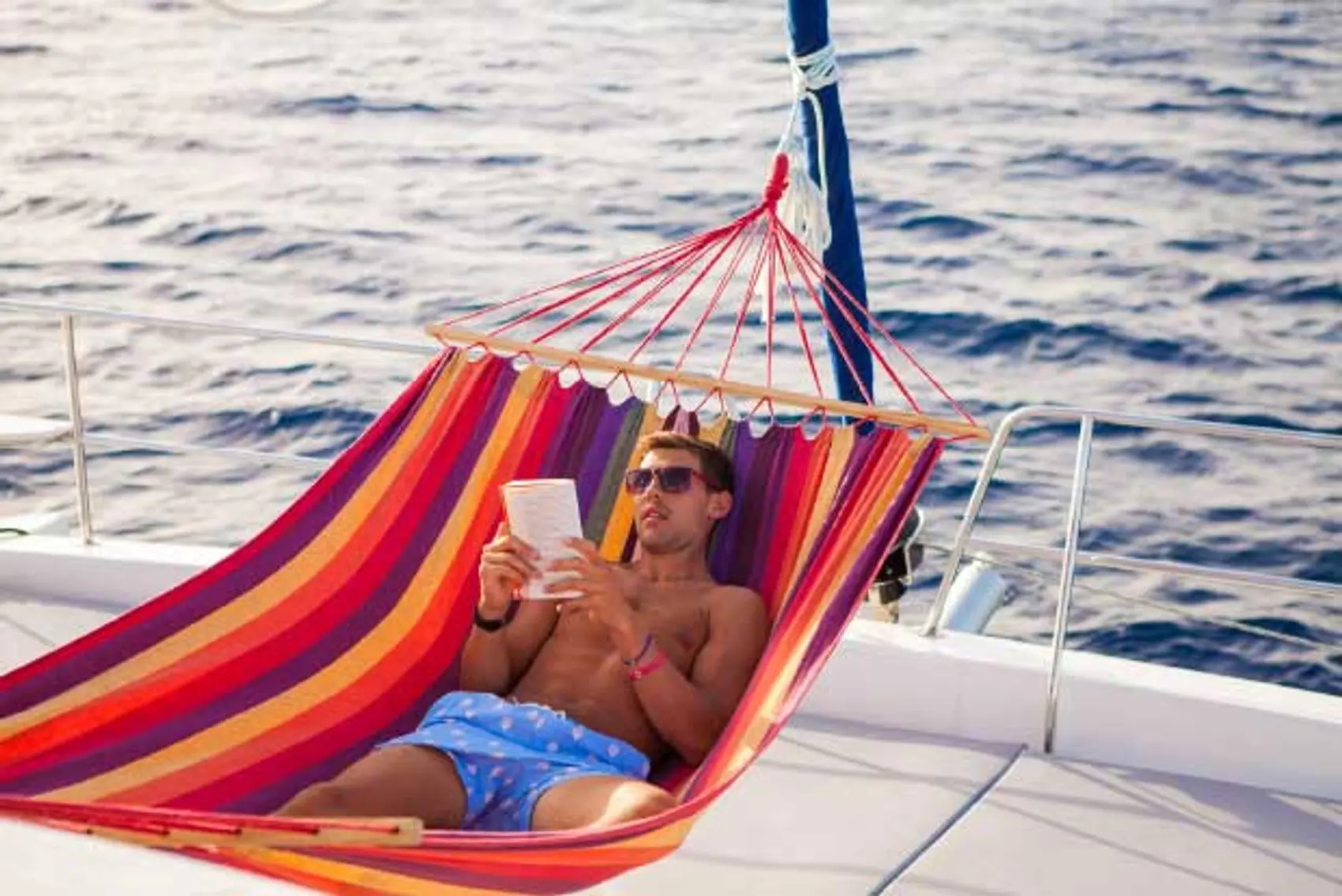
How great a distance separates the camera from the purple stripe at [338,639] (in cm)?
309

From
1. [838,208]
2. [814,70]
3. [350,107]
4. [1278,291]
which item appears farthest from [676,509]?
[350,107]

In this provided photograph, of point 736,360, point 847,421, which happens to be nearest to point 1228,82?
point 736,360

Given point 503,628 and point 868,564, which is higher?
point 868,564

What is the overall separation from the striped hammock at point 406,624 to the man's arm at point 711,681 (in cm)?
5

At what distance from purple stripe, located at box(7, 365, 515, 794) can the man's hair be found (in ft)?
1.12

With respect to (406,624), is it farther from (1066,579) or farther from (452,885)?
(1066,579)

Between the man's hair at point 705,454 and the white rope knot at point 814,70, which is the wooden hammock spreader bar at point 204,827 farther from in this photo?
the white rope knot at point 814,70

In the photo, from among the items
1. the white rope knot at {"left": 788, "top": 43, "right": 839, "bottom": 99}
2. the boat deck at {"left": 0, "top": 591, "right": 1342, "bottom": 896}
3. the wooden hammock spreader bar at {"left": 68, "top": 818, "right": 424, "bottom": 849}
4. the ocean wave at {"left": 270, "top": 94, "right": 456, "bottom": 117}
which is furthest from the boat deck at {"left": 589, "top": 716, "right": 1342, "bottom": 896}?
the ocean wave at {"left": 270, "top": 94, "right": 456, "bottom": 117}

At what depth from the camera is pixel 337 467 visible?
3645 mm

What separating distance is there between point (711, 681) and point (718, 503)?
1.24 ft

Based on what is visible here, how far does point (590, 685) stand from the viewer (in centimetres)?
335

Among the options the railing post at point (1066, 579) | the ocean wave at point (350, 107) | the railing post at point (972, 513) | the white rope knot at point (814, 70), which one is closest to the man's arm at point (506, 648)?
the railing post at point (972, 513)

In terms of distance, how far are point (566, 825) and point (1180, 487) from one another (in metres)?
5.43

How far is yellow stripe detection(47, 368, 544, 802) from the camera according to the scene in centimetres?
310
